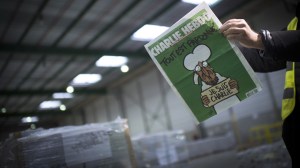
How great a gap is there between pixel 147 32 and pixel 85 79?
710 cm

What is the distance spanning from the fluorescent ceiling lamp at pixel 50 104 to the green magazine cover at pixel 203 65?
73.2ft

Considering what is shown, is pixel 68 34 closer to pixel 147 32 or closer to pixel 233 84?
pixel 147 32

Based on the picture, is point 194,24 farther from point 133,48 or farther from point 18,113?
point 18,113

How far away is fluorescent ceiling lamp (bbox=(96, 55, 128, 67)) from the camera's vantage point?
1608cm

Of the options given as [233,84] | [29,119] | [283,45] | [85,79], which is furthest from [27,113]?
[283,45]

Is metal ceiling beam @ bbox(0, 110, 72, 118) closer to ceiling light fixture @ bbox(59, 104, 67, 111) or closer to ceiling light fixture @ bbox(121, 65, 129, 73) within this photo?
ceiling light fixture @ bbox(59, 104, 67, 111)

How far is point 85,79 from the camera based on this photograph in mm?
19000

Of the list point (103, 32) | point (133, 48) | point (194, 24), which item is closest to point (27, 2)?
point (103, 32)

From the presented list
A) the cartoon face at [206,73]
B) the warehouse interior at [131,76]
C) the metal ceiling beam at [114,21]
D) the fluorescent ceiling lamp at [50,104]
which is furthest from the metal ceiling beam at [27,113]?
the cartoon face at [206,73]

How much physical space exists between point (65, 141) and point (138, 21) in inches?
361

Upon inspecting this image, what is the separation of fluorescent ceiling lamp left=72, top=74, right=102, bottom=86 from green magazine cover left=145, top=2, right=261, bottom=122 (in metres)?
16.9

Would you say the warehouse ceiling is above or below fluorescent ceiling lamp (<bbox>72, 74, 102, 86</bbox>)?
below

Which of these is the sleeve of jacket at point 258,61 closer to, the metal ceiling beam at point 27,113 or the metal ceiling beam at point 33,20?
the metal ceiling beam at point 33,20

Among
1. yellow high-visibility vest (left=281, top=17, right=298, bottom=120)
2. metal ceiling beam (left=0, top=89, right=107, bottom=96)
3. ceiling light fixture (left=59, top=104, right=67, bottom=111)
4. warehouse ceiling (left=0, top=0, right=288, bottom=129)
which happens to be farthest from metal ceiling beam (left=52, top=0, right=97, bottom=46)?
ceiling light fixture (left=59, top=104, right=67, bottom=111)
